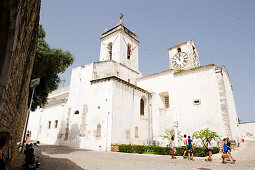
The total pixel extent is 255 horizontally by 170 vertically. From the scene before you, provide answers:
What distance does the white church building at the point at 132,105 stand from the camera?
15.5m

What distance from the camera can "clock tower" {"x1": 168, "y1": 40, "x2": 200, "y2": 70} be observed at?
2376cm

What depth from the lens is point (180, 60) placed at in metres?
24.6

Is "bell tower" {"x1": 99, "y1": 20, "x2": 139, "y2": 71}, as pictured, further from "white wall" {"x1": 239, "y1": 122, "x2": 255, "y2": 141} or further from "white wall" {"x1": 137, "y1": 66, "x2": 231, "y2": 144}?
"white wall" {"x1": 239, "y1": 122, "x2": 255, "y2": 141}

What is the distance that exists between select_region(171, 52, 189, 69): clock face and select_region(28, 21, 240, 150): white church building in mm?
449

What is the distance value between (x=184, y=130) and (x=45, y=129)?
736 inches

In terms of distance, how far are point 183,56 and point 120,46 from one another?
9566mm

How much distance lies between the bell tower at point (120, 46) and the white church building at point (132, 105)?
0.50 feet

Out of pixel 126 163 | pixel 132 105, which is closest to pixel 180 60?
pixel 132 105

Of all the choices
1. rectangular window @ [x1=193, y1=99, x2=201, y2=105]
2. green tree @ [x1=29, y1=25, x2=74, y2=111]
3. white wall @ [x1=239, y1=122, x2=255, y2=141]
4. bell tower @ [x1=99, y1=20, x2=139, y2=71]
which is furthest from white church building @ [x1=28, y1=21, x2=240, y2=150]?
white wall @ [x1=239, y1=122, x2=255, y2=141]

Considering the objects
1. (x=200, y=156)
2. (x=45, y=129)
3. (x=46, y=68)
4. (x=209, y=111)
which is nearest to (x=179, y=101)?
(x=209, y=111)

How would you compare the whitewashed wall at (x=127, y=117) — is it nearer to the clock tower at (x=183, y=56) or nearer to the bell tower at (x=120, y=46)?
the bell tower at (x=120, y=46)

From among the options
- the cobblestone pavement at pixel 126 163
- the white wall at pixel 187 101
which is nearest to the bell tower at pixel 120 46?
the white wall at pixel 187 101

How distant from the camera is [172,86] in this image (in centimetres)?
1978

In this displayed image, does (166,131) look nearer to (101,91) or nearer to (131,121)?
(131,121)
